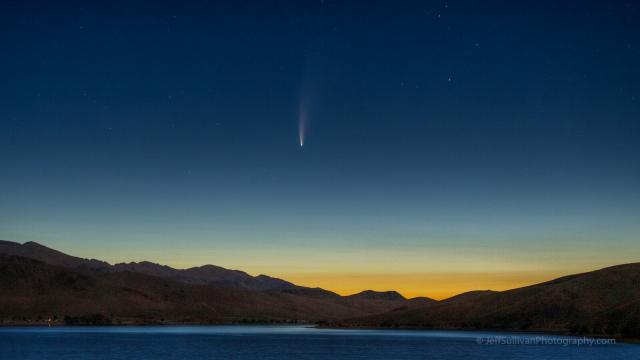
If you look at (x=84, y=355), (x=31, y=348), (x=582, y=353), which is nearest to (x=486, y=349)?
(x=582, y=353)

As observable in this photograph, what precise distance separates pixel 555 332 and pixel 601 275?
4258 cm

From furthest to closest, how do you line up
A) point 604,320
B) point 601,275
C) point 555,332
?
point 601,275 < point 555,332 < point 604,320

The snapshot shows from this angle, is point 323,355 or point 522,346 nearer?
point 323,355

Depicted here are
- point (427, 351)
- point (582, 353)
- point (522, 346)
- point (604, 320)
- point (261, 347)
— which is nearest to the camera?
point (582, 353)

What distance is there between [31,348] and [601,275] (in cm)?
13859

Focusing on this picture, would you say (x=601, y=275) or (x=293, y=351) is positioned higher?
(x=601, y=275)

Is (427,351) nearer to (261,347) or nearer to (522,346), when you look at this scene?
(522,346)

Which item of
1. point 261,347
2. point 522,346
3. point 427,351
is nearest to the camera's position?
point 427,351

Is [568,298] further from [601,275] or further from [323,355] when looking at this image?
[323,355]

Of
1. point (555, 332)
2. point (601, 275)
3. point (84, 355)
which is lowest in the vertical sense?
point (84, 355)

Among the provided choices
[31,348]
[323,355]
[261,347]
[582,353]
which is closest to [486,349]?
[582,353]

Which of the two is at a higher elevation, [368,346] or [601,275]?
[601,275]

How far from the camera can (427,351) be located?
111 metres

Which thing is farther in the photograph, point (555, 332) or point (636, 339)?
point (555, 332)
